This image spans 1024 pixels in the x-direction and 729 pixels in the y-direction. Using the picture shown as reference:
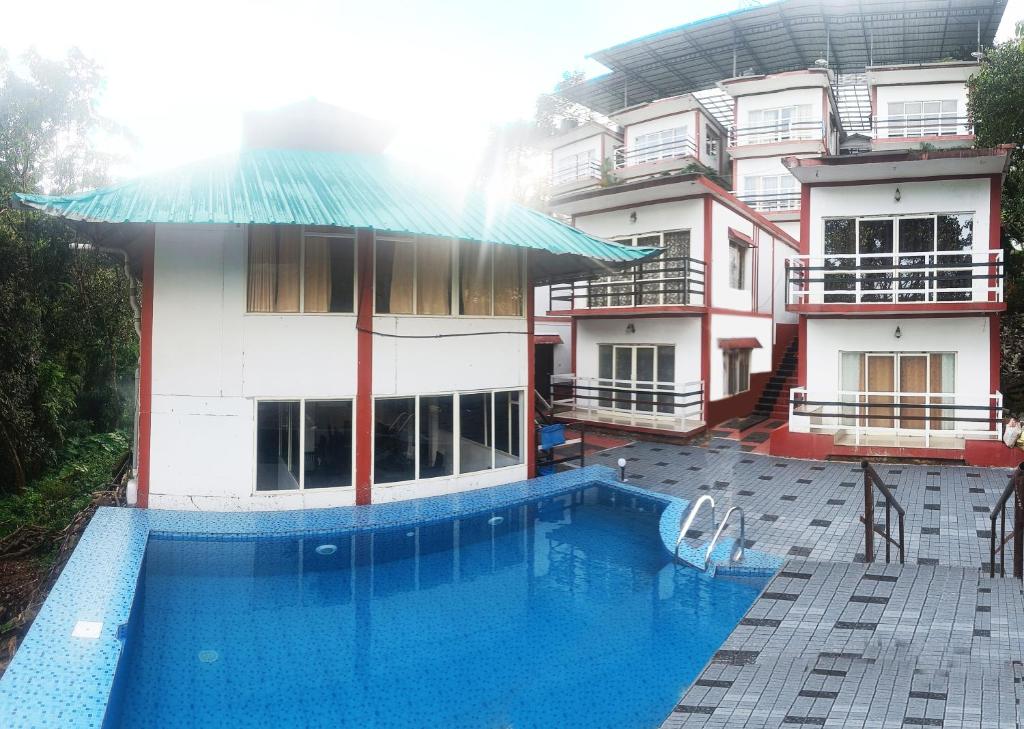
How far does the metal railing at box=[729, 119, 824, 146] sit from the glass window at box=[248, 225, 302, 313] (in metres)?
28.9

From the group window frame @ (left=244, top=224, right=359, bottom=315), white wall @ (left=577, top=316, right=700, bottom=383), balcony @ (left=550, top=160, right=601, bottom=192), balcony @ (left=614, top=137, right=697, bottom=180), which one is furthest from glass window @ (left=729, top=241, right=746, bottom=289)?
balcony @ (left=550, top=160, right=601, bottom=192)

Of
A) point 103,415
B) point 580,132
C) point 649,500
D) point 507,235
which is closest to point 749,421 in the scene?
point 649,500

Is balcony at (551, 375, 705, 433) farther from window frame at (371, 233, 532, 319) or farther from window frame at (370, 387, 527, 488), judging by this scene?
window frame at (371, 233, 532, 319)

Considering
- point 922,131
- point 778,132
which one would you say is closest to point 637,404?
point 778,132

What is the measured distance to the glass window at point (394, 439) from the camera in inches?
464

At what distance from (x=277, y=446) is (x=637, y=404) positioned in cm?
1077

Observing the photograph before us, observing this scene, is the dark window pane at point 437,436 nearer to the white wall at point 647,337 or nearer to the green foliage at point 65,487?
the white wall at point 647,337

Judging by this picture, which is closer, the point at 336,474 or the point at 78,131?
the point at 336,474

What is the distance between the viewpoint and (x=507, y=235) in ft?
38.7

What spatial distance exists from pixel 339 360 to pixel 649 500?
6109 mm

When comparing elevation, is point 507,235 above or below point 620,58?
below

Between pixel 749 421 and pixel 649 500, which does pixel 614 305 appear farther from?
pixel 649 500

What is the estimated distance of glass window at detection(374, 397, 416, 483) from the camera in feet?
38.6

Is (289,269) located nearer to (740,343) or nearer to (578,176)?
(740,343)
